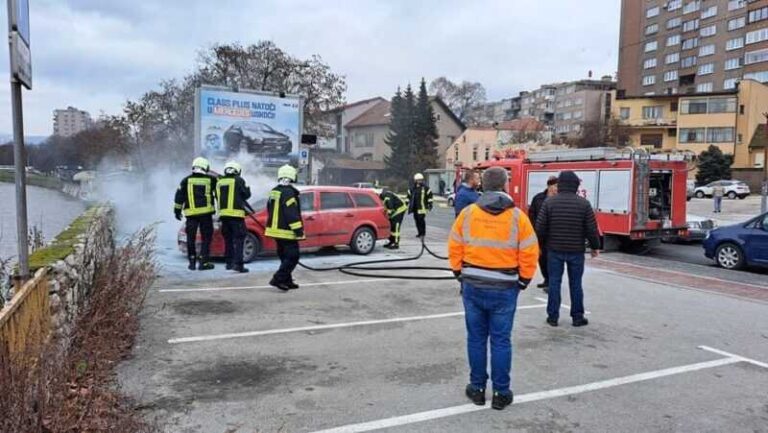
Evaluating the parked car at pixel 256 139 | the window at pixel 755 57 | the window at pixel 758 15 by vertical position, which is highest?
the window at pixel 758 15

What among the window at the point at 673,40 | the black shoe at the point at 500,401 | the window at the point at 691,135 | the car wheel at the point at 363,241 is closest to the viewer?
the black shoe at the point at 500,401

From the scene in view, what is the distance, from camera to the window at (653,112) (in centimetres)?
6644

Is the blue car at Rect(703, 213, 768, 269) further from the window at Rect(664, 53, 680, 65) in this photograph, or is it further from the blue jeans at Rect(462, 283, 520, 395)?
the window at Rect(664, 53, 680, 65)

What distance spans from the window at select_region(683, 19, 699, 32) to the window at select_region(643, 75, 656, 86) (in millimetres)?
8022

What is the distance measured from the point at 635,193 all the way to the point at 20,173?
13.2 metres

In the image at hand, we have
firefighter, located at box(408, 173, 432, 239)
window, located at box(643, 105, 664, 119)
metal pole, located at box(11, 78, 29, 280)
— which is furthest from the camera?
window, located at box(643, 105, 664, 119)

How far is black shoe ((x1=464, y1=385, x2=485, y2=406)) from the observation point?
447 centimetres

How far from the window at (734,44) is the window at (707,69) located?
3036mm

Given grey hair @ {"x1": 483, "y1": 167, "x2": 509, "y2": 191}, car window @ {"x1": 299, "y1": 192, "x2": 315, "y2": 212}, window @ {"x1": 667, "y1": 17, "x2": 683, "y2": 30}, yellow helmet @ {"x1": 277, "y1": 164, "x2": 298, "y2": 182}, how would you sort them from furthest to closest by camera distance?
window @ {"x1": 667, "y1": 17, "x2": 683, "y2": 30}
car window @ {"x1": 299, "y1": 192, "x2": 315, "y2": 212}
yellow helmet @ {"x1": 277, "y1": 164, "x2": 298, "y2": 182}
grey hair @ {"x1": 483, "y1": 167, "x2": 509, "y2": 191}

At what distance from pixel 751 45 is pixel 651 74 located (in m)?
19.8

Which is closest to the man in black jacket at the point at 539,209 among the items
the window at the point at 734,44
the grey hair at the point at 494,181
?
the grey hair at the point at 494,181

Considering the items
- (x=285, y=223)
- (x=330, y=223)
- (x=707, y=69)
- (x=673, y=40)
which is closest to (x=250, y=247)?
(x=330, y=223)

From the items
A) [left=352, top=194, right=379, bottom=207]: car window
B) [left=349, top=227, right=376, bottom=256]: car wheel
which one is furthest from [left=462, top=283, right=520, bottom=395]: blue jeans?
[left=352, top=194, right=379, bottom=207]: car window

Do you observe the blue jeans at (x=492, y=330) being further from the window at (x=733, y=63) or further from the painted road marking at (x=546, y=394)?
the window at (x=733, y=63)
